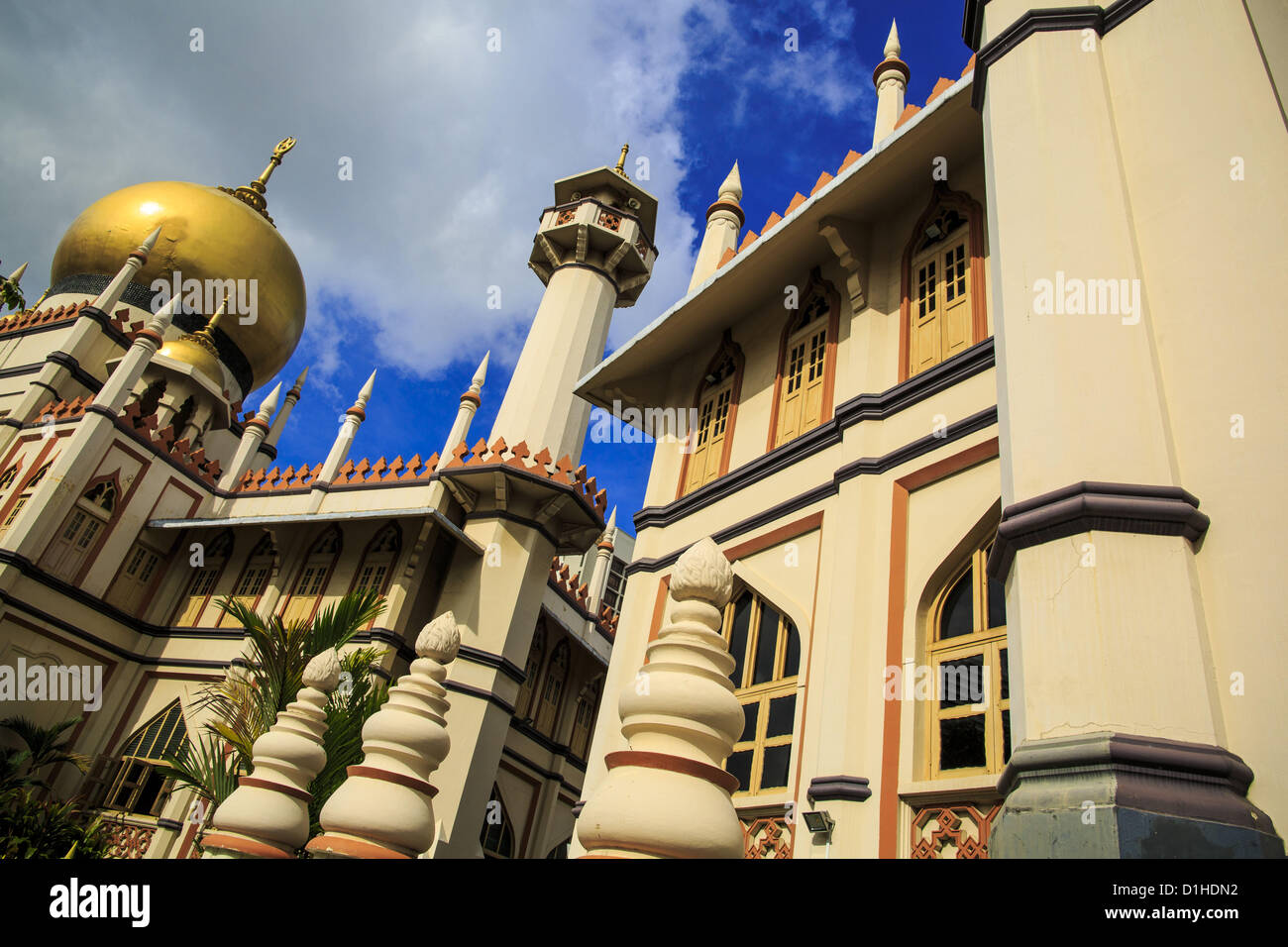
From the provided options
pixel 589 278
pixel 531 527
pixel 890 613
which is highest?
pixel 589 278

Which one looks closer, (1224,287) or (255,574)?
(1224,287)

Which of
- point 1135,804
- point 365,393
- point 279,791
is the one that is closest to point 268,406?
point 365,393

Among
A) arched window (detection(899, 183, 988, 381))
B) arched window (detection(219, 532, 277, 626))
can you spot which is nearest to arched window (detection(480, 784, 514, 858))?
arched window (detection(219, 532, 277, 626))

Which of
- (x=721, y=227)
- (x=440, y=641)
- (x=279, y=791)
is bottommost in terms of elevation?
(x=279, y=791)

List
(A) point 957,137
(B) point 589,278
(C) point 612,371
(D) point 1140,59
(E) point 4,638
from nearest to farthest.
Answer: (D) point 1140,59
(A) point 957,137
(C) point 612,371
(E) point 4,638
(B) point 589,278

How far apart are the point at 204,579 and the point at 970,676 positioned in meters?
16.6

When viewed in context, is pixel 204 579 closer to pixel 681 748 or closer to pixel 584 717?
pixel 584 717

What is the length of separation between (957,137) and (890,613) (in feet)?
14.5

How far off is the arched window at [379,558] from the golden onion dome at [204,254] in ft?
34.4

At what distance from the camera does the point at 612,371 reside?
36.8 ft

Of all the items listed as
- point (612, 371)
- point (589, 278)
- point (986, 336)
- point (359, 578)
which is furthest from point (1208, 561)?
point (589, 278)

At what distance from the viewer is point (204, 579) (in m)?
17.5

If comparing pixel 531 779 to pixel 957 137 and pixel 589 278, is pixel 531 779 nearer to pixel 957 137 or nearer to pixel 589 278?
pixel 589 278

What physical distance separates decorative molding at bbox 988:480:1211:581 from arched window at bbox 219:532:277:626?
16.1 meters
